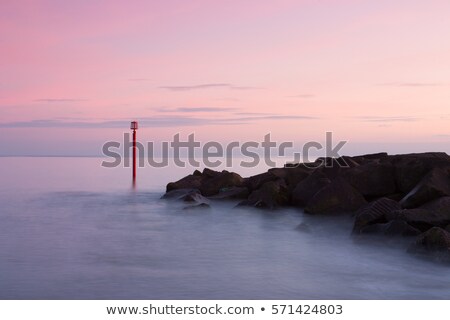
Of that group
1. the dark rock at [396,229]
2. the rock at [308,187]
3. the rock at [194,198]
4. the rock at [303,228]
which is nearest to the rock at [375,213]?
the dark rock at [396,229]

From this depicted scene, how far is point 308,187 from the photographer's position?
16484 mm

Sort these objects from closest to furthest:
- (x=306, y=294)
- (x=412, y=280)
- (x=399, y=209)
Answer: (x=306, y=294), (x=412, y=280), (x=399, y=209)

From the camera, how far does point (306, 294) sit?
782 cm

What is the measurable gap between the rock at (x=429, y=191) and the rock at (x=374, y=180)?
7.31ft

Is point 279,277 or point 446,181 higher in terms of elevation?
point 446,181

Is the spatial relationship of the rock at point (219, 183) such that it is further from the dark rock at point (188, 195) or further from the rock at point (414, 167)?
the rock at point (414, 167)

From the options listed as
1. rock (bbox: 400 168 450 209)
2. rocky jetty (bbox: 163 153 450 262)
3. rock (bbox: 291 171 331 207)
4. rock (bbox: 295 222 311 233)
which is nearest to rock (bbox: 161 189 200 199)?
rocky jetty (bbox: 163 153 450 262)

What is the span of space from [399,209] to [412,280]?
3.32 meters

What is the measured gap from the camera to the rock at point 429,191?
469 inches

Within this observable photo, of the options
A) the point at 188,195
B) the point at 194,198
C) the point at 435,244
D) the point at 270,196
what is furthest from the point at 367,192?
the point at 188,195

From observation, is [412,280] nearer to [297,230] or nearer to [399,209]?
[399,209]

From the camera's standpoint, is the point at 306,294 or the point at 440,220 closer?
the point at 306,294

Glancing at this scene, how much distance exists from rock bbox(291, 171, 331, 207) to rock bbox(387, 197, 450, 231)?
4482mm
